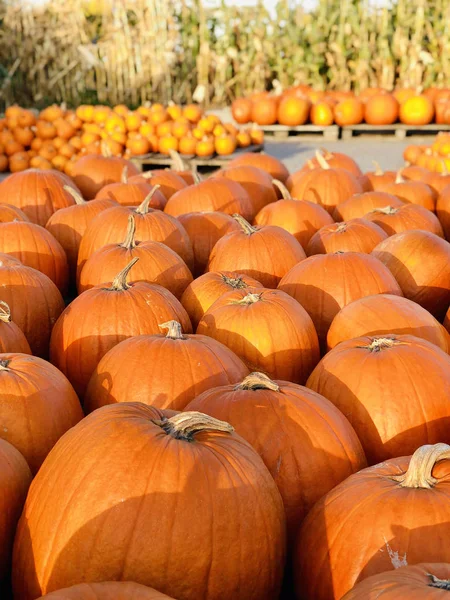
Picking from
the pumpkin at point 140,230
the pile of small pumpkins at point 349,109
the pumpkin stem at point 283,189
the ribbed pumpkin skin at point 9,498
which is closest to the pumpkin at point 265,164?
the pumpkin stem at point 283,189

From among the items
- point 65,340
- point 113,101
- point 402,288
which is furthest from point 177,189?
point 113,101

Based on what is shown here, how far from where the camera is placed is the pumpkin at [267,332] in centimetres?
282

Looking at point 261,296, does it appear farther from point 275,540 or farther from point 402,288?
point 275,540

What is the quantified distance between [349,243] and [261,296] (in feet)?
3.54

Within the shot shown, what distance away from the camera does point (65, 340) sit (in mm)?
2980

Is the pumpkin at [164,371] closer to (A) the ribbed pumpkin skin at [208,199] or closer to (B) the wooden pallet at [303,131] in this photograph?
(A) the ribbed pumpkin skin at [208,199]

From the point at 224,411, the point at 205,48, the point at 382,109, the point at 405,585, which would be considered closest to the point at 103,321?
the point at 224,411

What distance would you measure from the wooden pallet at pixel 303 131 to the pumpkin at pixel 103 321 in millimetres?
8802

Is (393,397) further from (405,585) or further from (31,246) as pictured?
(31,246)

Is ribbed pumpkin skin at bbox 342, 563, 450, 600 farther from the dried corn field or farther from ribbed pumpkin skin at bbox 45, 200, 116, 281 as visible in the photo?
the dried corn field

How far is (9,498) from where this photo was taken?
1.85m

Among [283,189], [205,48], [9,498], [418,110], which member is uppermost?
[205,48]

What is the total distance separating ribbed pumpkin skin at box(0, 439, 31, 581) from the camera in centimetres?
183

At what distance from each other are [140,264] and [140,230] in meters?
0.51
